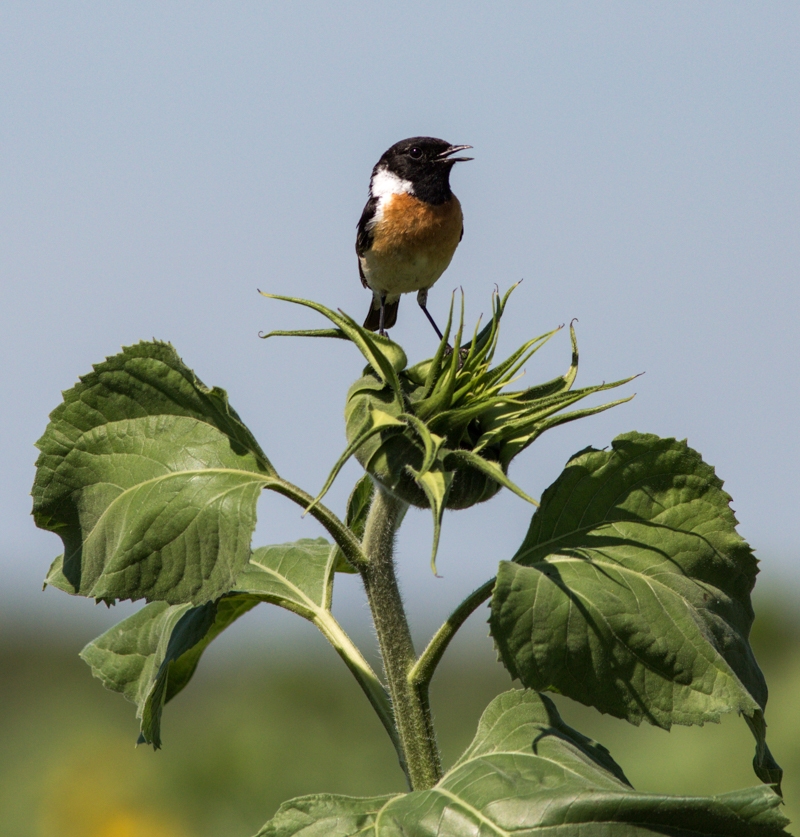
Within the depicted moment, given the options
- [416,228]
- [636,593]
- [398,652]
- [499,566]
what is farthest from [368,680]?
[416,228]

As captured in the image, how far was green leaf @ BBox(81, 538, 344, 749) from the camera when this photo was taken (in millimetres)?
2963

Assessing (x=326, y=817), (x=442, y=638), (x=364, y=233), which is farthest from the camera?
(x=364, y=233)

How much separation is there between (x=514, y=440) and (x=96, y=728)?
10.4 meters

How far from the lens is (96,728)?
11.8 m

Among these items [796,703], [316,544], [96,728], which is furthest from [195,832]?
[316,544]

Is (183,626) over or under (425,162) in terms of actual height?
under

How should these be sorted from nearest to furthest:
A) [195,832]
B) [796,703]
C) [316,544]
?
[316,544], [796,703], [195,832]

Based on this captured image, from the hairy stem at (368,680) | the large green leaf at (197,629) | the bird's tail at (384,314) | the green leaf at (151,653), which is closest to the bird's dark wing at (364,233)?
the bird's tail at (384,314)

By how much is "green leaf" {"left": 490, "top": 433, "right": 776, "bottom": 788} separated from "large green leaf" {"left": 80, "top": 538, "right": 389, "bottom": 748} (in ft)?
1.70

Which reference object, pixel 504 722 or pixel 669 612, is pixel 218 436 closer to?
pixel 504 722

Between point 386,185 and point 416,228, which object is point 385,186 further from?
point 416,228

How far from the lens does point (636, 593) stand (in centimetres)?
259

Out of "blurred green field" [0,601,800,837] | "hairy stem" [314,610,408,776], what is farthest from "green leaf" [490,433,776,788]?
"blurred green field" [0,601,800,837]

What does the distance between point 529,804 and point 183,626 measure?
1.10 m
